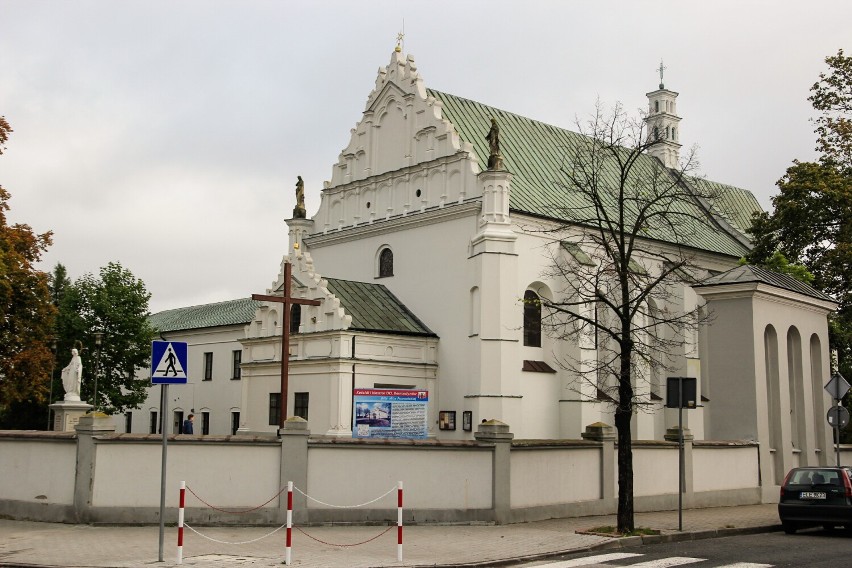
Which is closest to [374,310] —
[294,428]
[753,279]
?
[753,279]

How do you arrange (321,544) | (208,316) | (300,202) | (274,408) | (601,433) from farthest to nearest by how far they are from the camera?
1. (208,316)
2. (300,202)
3. (274,408)
4. (601,433)
5. (321,544)

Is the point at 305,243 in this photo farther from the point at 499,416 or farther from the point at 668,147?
the point at 668,147

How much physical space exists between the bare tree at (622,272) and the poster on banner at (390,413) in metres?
4.98

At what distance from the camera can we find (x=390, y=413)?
28016 millimetres

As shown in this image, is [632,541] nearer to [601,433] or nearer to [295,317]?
[601,433]

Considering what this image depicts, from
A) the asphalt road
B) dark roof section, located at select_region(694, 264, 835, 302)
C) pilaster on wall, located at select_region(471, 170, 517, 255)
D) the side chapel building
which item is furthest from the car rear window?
pilaster on wall, located at select_region(471, 170, 517, 255)

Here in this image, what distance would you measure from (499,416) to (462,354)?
2.76 meters

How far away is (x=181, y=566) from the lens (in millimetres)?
12289

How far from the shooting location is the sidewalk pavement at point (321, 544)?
12.9 metres

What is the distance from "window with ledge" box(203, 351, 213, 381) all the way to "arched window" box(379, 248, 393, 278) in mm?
17571

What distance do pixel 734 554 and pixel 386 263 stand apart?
23.1 meters

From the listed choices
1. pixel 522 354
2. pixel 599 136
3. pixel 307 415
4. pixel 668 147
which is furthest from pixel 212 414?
pixel 599 136

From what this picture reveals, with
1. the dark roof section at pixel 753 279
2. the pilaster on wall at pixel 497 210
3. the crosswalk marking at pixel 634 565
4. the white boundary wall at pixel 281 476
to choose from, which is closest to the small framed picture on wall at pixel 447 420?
the pilaster on wall at pixel 497 210

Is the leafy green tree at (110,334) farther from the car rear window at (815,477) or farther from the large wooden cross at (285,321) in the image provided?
the car rear window at (815,477)
